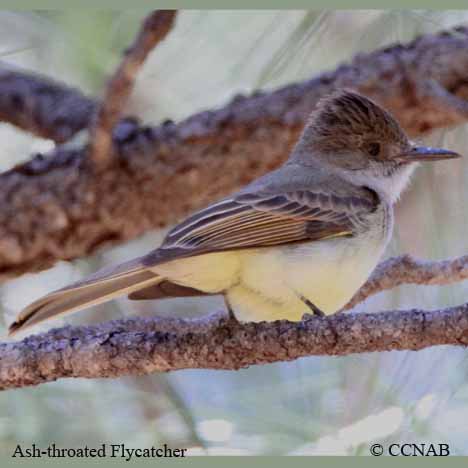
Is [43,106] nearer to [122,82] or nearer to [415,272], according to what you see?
[122,82]

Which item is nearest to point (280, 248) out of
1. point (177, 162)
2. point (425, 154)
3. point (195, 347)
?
point (195, 347)

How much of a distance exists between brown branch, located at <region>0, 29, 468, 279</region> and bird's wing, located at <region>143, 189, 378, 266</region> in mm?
475

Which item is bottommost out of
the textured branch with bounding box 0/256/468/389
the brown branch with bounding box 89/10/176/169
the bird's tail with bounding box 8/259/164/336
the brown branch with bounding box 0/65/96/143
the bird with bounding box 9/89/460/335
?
the textured branch with bounding box 0/256/468/389

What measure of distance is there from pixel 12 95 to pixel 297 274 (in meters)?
1.53

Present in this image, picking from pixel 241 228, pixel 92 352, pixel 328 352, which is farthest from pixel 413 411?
pixel 92 352

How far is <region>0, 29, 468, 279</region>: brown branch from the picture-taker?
125 inches

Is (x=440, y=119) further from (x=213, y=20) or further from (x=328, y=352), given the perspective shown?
(x=328, y=352)

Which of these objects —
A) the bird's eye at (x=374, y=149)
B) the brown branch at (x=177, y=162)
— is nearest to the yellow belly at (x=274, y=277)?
the bird's eye at (x=374, y=149)

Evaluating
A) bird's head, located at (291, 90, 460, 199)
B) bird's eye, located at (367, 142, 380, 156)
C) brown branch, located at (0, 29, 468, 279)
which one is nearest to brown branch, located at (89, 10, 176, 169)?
brown branch, located at (0, 29, 468, 279)

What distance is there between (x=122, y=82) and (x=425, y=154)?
89 centimetres

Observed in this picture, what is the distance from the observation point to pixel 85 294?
2402 mm

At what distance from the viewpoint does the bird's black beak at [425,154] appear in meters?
2.82

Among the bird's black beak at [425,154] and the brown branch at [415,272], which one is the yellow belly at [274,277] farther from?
the bird's black beak at [425,154]

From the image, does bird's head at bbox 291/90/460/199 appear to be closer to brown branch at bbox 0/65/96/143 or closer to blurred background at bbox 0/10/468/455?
blurred background at bbox 0/10/468/455
